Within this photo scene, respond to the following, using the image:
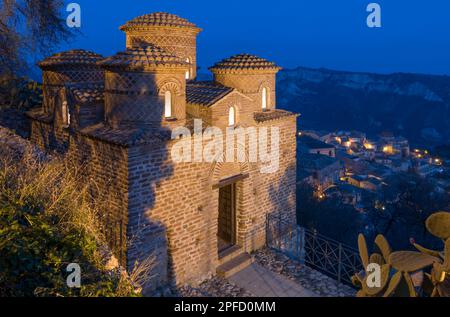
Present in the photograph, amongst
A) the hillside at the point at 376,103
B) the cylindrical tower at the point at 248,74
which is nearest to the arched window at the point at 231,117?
the cylindrical tower at the point at 248,74

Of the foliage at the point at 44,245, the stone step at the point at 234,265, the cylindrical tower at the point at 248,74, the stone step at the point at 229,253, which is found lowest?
the stone step at the point at 234,265

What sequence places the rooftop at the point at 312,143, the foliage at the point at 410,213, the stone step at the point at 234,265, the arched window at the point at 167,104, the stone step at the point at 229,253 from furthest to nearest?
the rooftop at the point at 312,143 → the foliage at the point at 410,213 → the stone step at the point at 229,253 → the stone step at the point at 234,265 → the arched window at the point at 167,104

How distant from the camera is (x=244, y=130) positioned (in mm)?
10906

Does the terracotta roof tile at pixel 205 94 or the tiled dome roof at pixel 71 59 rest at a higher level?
the tiled dome roof at pixel 71 59

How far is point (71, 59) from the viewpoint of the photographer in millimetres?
11109

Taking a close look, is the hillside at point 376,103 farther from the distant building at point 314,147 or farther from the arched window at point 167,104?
the arched window at point 167,104

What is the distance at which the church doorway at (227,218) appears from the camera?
457 inches

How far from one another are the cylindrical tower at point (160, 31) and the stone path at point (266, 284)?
675 cm

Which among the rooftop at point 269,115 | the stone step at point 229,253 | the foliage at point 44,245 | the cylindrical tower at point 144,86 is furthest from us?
the rooftop at point 269,115

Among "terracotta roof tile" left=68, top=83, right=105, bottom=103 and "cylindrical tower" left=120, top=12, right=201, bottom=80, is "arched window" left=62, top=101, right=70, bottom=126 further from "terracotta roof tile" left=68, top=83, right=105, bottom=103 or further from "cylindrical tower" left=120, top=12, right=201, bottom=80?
"cylindrical tower" left=120, top=12, right=201, bottom=80

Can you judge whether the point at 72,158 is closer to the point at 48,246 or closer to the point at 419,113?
the point at 48,246

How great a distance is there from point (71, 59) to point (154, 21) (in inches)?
105

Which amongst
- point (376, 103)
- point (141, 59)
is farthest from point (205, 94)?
point (376, 103)

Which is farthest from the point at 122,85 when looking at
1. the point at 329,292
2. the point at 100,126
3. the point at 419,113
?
the point at 419,113
